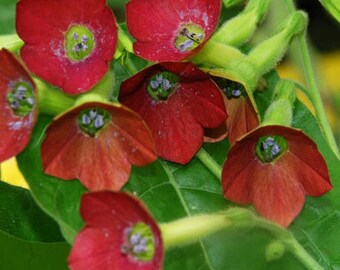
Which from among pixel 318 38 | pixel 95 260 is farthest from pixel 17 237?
pixel 318 38

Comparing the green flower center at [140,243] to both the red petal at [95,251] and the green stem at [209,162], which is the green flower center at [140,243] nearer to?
the red petal at [95,251]

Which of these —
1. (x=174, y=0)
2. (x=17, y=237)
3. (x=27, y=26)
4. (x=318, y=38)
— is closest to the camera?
(x=27, y=26)

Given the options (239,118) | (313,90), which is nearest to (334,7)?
(313,90)

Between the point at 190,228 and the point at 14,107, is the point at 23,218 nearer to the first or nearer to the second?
the point at 14,107

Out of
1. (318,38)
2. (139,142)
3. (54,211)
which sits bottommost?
(318,38)

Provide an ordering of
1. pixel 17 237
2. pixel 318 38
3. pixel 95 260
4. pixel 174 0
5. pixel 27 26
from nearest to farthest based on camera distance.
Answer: pixel 95 260 < pixel 27 26 < pixel 174 0 < pixel 17 237 < pixel 318 38

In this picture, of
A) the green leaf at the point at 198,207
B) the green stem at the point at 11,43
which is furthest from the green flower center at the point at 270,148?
the green stem at the point at 11,43

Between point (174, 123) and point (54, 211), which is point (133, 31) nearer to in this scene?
point (174, 123)
